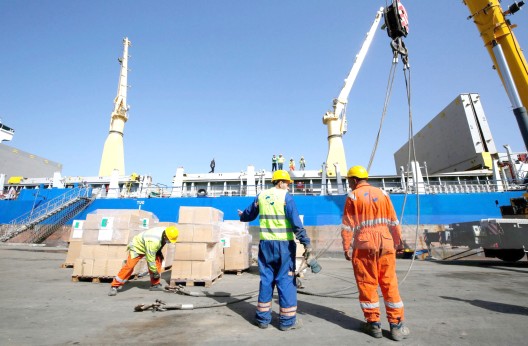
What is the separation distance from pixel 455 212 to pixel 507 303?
51.8ft

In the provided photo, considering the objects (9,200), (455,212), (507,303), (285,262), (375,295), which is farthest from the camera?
(9,200)

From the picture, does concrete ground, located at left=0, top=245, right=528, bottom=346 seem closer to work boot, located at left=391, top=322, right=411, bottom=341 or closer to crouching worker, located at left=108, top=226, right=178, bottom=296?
work boot, located at left=391, top=322, right=411, bottom=341

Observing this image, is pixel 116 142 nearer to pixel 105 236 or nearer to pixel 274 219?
pixel 105 236

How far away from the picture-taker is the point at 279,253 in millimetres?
2895

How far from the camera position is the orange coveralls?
2568 mm

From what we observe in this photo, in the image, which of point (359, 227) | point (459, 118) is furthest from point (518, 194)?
point (359, 227)

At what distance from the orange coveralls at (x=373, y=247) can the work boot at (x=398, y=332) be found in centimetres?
4

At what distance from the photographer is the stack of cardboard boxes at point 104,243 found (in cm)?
540

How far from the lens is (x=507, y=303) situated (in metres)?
3.83

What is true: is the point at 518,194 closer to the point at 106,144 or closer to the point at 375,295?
the point at 375,295

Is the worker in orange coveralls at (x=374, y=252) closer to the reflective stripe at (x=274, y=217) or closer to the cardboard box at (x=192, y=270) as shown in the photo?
the reflective stripe at (x=274, y=217)

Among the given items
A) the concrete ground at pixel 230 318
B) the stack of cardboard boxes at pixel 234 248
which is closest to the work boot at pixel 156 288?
the concrete ground at pixel 230 318

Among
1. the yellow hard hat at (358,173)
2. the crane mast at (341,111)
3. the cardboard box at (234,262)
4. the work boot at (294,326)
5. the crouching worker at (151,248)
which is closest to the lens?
the work boot at (294,326)

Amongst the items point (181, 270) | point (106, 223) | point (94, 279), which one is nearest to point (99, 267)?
point (94, 279)
